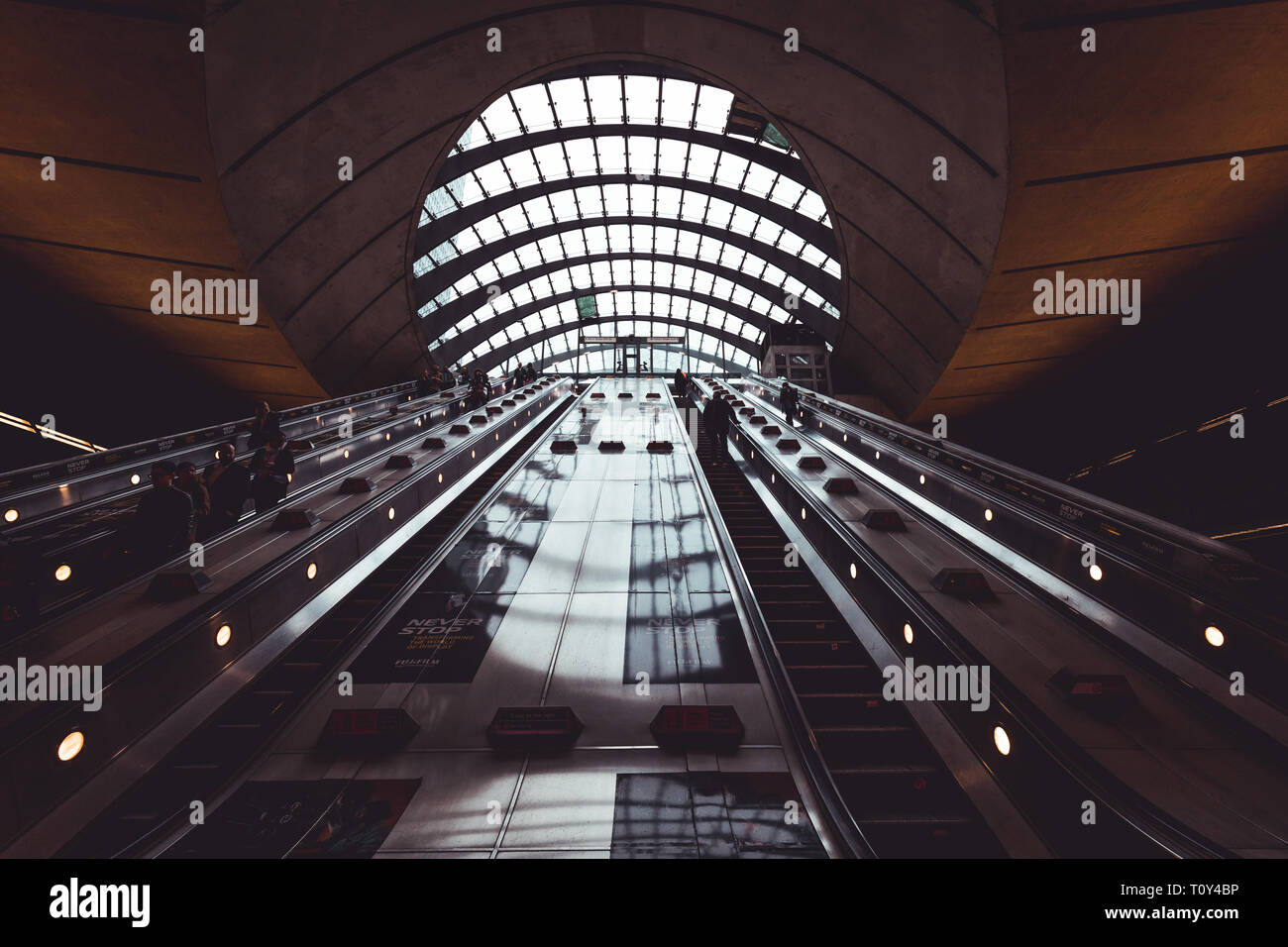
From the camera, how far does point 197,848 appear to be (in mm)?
2785

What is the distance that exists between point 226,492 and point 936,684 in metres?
7.11

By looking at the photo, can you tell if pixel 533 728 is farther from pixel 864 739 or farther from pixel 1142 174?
pixel 1142 174

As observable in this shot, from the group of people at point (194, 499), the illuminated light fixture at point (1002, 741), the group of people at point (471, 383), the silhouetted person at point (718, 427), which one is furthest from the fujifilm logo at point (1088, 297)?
the group of people at point (194, 499)

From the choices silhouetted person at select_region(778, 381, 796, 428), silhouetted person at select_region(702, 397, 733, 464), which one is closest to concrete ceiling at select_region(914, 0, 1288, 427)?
silhouetted person at select_region(778, 381, 796, 428)

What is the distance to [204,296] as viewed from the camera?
1609cm

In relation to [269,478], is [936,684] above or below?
below

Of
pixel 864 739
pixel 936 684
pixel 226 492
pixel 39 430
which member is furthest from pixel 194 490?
pixel 39 430

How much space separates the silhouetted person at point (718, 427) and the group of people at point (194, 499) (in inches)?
329

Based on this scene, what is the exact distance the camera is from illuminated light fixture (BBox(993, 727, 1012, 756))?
327 cm

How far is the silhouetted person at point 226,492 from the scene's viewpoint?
650 cm

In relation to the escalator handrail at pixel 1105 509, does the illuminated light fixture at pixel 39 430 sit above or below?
above

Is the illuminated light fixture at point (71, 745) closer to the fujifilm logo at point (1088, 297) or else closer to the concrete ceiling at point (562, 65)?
the concrete ceiling at point (562, 65)
